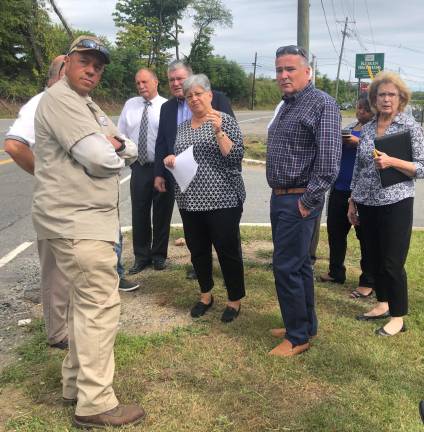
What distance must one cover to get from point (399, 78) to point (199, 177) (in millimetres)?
1616

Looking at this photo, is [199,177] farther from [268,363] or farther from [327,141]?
[268,363]

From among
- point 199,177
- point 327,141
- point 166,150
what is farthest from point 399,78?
point 166,150

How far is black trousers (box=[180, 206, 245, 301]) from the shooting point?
12.3 ft

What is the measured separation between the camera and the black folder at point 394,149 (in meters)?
3.48

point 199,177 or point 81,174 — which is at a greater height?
point 81,174

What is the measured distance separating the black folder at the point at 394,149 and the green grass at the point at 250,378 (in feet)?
3.80

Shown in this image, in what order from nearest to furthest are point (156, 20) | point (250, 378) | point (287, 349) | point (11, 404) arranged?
point (11, 404) → point (250, 378) → point (287, 349) → point (156, 20)

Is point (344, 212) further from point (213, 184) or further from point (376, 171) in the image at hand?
point (213, 184)

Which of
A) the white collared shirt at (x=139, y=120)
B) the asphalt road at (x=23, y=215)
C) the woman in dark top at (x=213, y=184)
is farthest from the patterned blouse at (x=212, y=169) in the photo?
the asphalt road at (x=23, y=215)

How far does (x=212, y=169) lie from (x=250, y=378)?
1.52m

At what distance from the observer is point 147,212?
517 centimetres

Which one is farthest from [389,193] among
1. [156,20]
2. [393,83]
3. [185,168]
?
[156,20]

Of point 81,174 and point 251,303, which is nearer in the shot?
point 81,174

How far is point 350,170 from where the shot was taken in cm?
456
